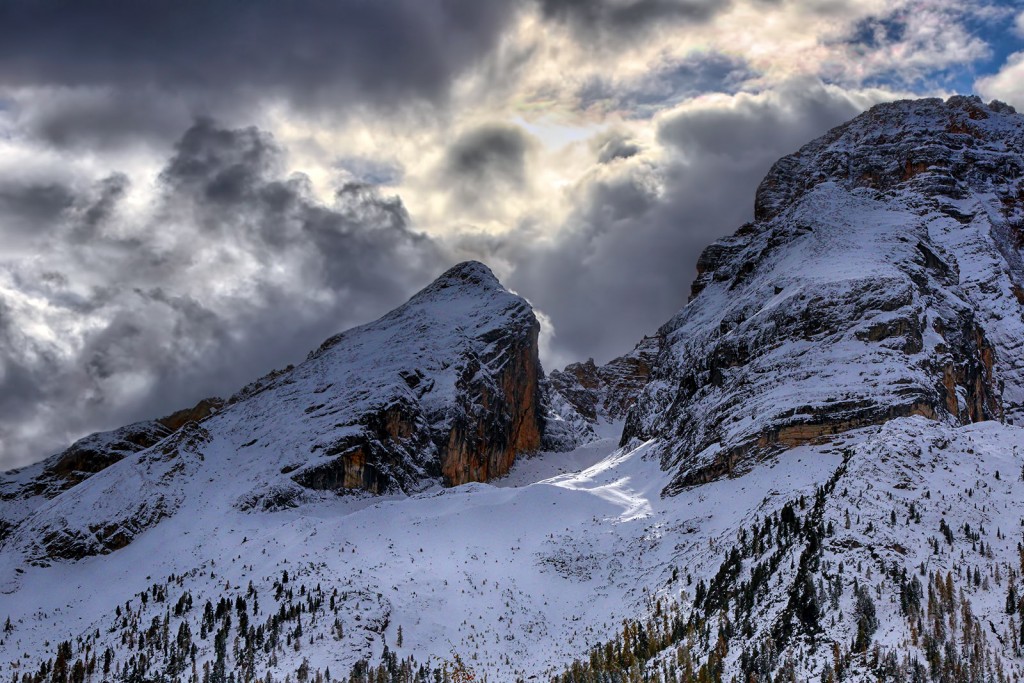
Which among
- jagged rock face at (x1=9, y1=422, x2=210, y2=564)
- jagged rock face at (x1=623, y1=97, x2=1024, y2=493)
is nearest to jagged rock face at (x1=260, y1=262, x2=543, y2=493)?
jagged rock face at (x1=9, y1=422, x2=210, y2=564)

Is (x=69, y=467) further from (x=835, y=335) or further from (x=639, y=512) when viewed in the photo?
(x=835, y=335)

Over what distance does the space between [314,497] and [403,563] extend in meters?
35.6

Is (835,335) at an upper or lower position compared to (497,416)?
lower

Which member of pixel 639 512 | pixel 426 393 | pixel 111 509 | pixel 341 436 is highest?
pixel 426 393

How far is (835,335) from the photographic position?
11831cm

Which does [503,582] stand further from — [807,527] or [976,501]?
[976,501]

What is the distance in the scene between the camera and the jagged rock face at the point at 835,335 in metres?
109

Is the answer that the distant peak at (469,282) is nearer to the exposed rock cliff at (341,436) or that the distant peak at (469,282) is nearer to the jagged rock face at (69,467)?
the exposed rock cliff at (341,436)

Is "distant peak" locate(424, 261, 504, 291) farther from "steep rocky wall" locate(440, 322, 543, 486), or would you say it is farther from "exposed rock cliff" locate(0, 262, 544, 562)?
"steep rocky wall" locate(440, 322, 543, 486)

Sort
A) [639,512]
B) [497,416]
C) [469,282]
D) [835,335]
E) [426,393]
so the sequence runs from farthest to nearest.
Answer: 1. [469,282]
2. [497,416]
3. [426,393]
4. [835,335]
5. [639,512]

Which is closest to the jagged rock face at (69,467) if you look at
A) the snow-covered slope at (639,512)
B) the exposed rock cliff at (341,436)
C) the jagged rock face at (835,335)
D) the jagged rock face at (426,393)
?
the exposed rock cliff at (341,436)

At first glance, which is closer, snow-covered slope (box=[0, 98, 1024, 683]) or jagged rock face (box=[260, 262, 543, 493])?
snow-covered slope (box=[0, 98, 1024, 683])

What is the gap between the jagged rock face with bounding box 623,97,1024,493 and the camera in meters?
109

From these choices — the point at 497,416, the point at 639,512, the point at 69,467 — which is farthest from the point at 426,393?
the point at 639,512
